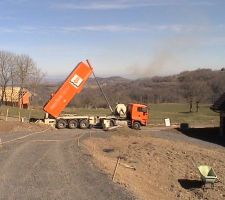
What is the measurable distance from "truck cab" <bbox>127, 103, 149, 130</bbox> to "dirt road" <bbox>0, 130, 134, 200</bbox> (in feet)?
60.6

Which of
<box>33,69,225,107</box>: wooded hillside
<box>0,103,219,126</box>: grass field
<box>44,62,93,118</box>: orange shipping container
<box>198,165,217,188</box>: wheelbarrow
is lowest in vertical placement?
<box>198,165,217,188</box>: wheelbarrow

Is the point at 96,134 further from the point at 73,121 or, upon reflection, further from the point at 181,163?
the point at 181,163

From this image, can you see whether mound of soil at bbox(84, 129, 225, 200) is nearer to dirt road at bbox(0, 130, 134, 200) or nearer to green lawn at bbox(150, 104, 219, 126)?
dirt road at bbox(0, 130, 134, 200)

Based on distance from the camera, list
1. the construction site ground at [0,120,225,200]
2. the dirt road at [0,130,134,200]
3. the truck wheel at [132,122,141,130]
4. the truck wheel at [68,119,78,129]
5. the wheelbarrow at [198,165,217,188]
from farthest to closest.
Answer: the truck wheel at [132,122,141,130], the truck wheel at [68,119,78,129], the wheelbarrow at [198,165,217,188], the construction site ground at [0,120,225,200], the dirt road at [0,130,134,200]

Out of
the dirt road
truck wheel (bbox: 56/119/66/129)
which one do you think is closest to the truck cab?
truck wheel (bbox: 56/119/66/129)

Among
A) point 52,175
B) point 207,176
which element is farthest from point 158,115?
point 52,175

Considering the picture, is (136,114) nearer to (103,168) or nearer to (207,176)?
(207,176)

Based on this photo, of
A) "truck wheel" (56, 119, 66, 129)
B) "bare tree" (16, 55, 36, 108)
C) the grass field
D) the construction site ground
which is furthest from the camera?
"bare tree" (16, 55, 36, 108)

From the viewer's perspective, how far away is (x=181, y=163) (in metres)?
27.5

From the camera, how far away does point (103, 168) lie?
21.4 meters

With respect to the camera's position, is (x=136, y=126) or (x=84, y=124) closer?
(x=84, y=124)

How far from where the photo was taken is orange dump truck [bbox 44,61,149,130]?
4447cm

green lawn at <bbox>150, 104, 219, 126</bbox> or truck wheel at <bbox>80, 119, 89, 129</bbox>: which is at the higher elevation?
green lawn at <bbox>150, 104, 219, 126</bbox>

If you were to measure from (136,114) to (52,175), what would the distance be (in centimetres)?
2791
